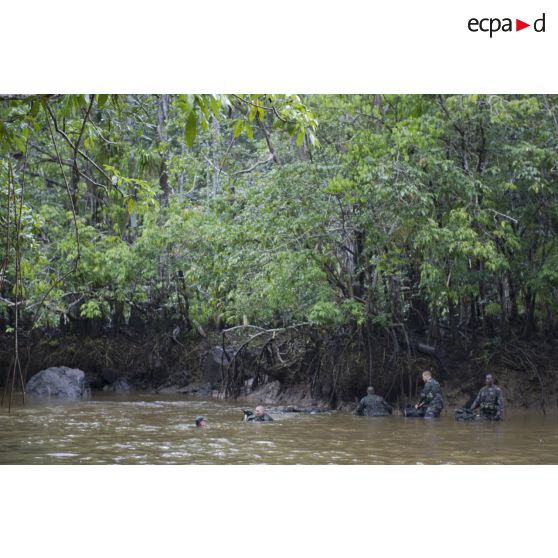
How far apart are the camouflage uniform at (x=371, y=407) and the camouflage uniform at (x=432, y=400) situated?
75 centimetres

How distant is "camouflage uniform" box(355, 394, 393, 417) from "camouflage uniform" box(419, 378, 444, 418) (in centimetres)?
75

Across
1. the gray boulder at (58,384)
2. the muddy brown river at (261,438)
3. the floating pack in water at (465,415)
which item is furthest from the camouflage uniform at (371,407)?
the gray boulder at (58,384)

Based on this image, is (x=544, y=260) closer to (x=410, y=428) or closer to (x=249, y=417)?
(x=410, y=428)

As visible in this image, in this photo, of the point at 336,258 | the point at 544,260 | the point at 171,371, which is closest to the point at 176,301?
the point at 171,371

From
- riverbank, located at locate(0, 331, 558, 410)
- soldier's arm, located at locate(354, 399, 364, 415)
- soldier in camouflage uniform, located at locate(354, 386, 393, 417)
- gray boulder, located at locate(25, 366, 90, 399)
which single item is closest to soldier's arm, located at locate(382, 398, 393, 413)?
soldier in camouflage uniform, located at locate(354, 386, 393, 417)

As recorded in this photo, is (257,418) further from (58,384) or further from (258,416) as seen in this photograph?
(58,384)

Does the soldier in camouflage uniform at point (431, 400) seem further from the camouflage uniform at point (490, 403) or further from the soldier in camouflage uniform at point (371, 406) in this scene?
the soldier in camouflage uniform at point (371, 406)

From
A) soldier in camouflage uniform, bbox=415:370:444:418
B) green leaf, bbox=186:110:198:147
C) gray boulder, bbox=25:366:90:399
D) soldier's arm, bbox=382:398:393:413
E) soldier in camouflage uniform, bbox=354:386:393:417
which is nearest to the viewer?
green leaf, bbox=186:110:198:147

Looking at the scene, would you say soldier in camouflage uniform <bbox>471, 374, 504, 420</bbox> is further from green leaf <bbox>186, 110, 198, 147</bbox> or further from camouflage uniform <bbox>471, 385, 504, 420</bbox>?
green leaf <bbox>186, 110, 198, 147</bbox>

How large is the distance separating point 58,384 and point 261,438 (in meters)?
9.13

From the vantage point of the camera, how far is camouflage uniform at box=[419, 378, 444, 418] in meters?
14.1

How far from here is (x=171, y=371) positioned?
2159cm

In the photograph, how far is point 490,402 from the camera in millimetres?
13711
